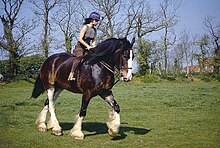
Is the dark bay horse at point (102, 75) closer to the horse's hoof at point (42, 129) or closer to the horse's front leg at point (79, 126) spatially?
the horse's front leg at point (79, 126)

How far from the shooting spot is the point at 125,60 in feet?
24.3

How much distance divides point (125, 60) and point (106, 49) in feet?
2.11

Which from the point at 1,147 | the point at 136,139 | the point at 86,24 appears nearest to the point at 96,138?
the point at 136,139

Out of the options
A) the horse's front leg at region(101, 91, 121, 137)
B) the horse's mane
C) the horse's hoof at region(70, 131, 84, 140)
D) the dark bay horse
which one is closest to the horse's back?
the dark bay horse

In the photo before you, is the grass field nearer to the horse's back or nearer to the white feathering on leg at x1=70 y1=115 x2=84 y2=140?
the white feathering on leg at x1=70 y1=115 x2=84 y2=140

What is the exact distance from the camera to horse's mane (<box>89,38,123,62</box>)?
7.73m

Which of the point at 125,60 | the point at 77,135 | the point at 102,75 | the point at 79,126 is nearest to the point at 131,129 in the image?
the point at 79,126

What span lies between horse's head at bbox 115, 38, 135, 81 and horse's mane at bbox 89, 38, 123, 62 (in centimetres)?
12

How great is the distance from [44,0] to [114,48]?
42.6 meters

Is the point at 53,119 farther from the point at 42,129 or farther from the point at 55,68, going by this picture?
the point at 55,68

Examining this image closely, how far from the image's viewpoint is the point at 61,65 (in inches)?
345

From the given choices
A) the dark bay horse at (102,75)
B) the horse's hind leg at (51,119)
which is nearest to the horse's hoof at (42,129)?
the horse's hind leg at (51,119)

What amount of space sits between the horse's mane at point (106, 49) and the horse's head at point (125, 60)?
4.7 inches

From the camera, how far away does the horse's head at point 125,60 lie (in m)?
7.29
